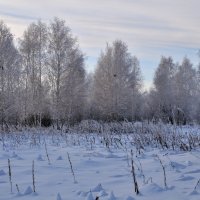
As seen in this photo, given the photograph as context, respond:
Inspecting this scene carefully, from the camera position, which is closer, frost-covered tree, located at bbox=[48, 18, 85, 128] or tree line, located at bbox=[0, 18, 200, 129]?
tree line, located at bbox=[0, 18, 200, 129]

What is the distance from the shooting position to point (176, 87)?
145 feet

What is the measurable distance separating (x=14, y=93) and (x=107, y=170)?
20.5 metres

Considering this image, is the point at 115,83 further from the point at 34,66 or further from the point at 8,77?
the point at 8,77

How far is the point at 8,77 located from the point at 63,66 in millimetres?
5314

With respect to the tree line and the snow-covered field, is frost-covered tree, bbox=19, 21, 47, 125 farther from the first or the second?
the snow-covered field

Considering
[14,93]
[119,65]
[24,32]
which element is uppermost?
[24,32]

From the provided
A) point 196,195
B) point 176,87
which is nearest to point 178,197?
point 196,195

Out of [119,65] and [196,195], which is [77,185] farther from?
[119,65]

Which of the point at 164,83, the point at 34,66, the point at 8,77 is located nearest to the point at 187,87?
the point at 164,83

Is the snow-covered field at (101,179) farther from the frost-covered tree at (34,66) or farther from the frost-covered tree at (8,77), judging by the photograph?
the frost-covered tree at (34,66)

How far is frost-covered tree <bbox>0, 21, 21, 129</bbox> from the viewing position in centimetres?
2284

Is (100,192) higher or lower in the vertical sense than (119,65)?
lower

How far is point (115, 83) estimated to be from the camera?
35.1 metres

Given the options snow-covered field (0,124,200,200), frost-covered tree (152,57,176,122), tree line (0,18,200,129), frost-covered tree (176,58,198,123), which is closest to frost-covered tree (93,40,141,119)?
tree line (0,18,200,129)
